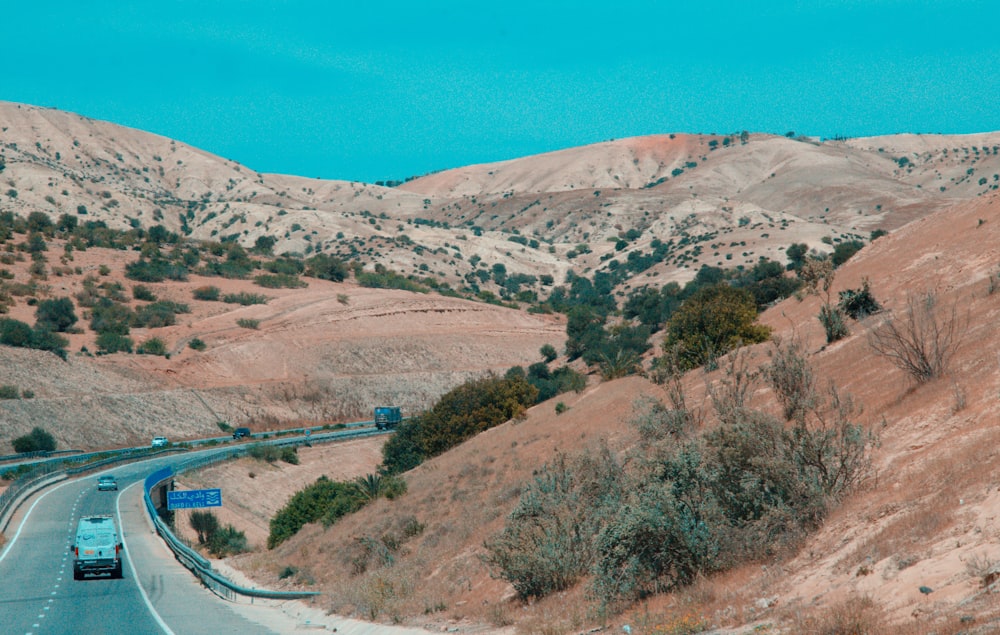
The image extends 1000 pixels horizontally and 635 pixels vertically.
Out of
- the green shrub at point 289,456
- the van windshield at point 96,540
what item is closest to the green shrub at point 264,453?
the green shrub at point 289,456

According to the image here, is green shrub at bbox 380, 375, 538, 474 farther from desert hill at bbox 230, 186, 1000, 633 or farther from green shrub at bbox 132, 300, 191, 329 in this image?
green shrub at bbox 132, 300, 191, 329

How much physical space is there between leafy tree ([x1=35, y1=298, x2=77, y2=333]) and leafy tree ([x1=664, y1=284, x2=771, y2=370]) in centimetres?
6695

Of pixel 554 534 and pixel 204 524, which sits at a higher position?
pixel 554 534

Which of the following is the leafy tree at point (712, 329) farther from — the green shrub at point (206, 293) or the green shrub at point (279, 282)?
the green shrub at point (279, 282)

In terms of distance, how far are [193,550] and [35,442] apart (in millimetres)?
39671

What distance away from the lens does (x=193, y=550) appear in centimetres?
3456

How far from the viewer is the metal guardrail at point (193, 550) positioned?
2316cm

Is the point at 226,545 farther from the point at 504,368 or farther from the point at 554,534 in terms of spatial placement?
the point at 504,368

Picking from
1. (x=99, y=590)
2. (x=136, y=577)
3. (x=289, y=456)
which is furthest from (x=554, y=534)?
(x=289, y=456)

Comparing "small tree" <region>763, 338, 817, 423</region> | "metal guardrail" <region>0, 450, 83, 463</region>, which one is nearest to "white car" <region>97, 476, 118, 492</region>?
"metal guardrail" <region>0, 450, 83, 463</region>

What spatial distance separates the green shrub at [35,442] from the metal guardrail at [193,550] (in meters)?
12.7

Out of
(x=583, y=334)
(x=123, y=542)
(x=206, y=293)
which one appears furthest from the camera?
(x=206, y=293)

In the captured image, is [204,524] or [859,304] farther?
[204,524]

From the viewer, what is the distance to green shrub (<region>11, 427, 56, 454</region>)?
67.7 meters
